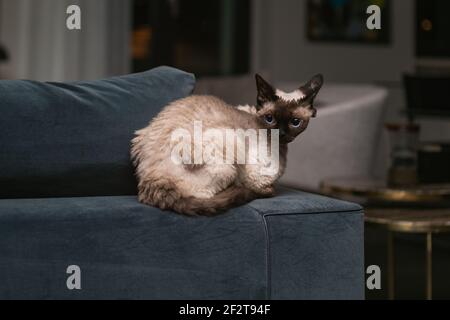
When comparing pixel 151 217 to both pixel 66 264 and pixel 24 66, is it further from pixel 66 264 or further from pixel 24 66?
pixel 24 66

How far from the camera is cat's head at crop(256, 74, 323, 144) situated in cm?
161

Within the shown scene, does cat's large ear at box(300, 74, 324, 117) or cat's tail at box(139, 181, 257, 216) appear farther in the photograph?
cat's large ear at box(300, 74, 324, 117)

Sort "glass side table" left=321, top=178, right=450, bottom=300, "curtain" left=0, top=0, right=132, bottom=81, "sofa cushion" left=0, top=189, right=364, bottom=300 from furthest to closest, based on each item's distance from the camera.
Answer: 1. "curtain" left=0, top=0, right=132, bottom=81
2. "glass side table" left=321, top=178, right=450, bottom=300
3. "sofa cushion" left=0, top=189, right=364, bottom=300

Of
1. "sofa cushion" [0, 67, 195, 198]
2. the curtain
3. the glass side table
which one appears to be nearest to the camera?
"sofa cushion" [0, 67, 195, 198]

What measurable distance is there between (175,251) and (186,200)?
0.11 meters

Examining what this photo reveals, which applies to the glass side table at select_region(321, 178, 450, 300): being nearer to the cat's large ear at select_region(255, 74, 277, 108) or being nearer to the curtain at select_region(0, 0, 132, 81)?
the cat's large ear at select_region(255, 74, 277, 108)

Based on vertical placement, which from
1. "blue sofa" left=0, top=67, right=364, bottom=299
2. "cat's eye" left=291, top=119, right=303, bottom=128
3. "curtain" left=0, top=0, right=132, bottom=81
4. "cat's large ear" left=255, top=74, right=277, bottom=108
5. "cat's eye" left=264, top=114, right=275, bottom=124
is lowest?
"blue sofa" left=0, top=67, right=364, bottom=299

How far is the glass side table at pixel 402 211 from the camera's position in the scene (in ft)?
7.00

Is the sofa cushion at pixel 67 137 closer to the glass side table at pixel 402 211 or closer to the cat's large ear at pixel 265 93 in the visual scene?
the cat's large ear at pixel 265 93

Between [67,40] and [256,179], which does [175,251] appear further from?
[67,40]

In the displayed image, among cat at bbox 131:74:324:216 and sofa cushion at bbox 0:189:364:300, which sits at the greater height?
cat at bbox 131:74:324:216

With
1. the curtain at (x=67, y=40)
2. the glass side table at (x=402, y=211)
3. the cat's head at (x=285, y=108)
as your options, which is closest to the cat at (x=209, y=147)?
the cat's head at (x=285, y=108)

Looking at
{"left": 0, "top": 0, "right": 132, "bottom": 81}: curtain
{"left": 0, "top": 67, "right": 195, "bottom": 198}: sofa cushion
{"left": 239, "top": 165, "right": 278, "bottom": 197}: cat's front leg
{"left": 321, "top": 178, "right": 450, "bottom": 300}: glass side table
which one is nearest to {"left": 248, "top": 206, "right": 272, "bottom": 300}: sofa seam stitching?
{"left": 239, "top": 165, "right": 278, "bottom": 197}: cat's front leg
